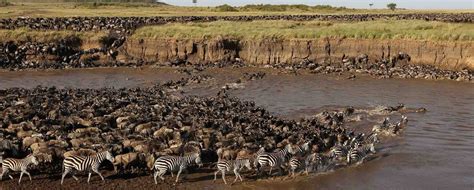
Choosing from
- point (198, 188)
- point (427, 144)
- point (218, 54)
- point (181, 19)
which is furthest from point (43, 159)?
point (181, 19)

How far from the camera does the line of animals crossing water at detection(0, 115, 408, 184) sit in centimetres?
1395

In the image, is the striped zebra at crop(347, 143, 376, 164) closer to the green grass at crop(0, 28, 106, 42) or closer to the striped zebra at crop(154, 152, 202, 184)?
the striped zebra at crop(154, 152, 202, 184)

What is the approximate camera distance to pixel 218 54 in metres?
40.4

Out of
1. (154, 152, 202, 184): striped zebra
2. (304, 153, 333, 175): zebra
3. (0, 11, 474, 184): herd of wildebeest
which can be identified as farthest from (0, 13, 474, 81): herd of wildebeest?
(154, 152, 202, 184): striped zebra

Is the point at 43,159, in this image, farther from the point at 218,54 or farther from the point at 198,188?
the point at 218,54

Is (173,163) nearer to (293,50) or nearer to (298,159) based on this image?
(298,159)

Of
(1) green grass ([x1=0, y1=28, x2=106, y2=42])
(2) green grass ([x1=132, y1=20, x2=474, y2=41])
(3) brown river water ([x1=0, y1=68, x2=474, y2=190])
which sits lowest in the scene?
(3) brown river water ([x1=0, y1=68, x2=474, y2=190])

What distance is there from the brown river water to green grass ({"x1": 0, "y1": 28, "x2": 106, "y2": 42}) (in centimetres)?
538

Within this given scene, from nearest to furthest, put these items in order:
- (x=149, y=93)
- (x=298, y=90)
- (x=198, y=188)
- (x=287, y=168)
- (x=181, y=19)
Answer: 1. (x=198, y=188)
2. (x=287, y=168)
3. (x=149, y=93)
4. (x=298, y=90)
5. (x=181, y=19)

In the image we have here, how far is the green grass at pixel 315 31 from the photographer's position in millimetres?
37469

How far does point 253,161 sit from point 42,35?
3212cm

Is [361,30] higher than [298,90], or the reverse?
[361,30]

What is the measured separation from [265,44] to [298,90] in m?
10.4

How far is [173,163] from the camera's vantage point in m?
14.1
